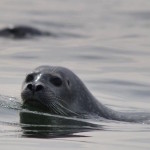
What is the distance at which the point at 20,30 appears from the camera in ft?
99.5

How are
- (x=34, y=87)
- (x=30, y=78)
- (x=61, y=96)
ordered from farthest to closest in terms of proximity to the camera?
(x=61, y=96) → (x=30, y=78) → (x=34, y=87)

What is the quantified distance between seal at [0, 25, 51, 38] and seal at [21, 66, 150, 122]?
13902mm

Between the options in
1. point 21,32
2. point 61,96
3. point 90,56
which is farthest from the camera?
point 21,32

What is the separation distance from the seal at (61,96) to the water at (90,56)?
1.41 feet

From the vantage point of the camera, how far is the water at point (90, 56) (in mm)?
13023

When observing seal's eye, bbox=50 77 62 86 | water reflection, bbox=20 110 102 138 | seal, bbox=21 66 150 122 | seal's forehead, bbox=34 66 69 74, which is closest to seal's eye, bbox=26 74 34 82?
seal, bbox=21 66 150 122

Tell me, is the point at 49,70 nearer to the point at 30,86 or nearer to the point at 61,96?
the point at 61,96

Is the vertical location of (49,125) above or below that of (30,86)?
below

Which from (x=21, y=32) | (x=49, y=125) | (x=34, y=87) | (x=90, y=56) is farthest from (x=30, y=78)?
(x=21, y=32)

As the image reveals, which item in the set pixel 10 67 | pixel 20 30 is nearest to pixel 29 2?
pixel 20 30

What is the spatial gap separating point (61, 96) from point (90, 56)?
31.0 feet

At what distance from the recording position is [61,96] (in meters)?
15.1

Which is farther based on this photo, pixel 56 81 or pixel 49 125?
pixel 56 81

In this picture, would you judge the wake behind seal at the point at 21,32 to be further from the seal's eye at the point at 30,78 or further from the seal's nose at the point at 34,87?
the seal's nose at the point at 34,87
